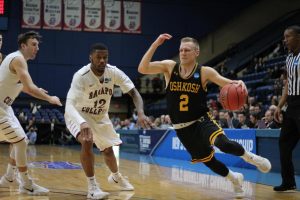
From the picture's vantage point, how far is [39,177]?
7332 mm

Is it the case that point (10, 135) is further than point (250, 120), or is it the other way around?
point (250, 120)

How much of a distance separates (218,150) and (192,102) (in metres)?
5.16

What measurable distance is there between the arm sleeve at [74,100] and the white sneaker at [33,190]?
1.02 m

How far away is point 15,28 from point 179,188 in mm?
19085

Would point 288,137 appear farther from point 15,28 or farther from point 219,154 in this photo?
point 15,28

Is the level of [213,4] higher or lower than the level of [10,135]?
higher

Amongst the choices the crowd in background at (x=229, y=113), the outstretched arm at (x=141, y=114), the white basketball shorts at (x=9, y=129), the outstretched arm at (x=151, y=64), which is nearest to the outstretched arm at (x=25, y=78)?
the white basketball shorts at (x=9, y=129)

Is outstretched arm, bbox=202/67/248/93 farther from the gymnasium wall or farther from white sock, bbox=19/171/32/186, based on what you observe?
the gymnasium wall

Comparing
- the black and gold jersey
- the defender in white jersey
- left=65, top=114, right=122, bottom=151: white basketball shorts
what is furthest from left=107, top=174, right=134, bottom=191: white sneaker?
the black and gold jersey

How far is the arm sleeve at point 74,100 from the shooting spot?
508 cm

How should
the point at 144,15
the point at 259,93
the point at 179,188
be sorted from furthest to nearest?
1. the point at 144,15
2. the point at 259,93
3. the point at 179,188

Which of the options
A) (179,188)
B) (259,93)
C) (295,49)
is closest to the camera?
(295,49)

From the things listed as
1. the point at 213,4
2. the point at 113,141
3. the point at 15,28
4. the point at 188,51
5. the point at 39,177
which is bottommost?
the point at 39,177

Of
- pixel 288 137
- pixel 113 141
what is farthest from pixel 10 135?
pixel 288 137
